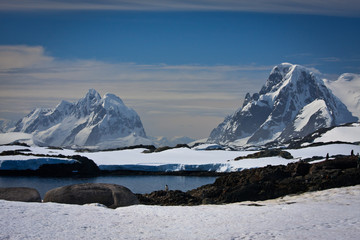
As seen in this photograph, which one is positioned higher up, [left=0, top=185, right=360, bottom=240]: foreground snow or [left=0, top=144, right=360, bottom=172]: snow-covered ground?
[left=0, top=144, right=360, bottom=172]: snow-covered ground

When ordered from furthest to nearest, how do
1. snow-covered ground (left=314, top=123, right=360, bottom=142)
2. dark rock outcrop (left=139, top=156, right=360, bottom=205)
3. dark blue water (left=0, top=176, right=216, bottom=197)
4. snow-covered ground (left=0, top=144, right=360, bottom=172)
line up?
snow-covered ground (left=314, top=123, right=360, bottom=142) < snow-covered ground (left=0, top=144, right=360, bottom=172) < dark blue water (left=0, top=176, right=216, bottom=197) < dark rock outcrop (left=139, top=156, right=360, bottom=205)

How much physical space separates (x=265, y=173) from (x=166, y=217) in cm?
1834

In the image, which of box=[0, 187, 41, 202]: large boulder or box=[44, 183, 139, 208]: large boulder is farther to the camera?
box=[44, 183, 139, 208]: large boulder

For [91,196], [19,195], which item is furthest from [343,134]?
[19,195]

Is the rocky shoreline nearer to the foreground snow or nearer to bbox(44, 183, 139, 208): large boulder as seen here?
bbox(44, 183, 139, 208): large boulder

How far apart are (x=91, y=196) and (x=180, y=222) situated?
6.80 m

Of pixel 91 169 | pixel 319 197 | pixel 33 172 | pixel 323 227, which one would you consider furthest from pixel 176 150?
pixel 323 227

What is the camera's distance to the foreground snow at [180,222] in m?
13.0

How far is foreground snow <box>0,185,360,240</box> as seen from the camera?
13047mm

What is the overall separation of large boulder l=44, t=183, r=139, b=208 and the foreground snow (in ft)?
9.60

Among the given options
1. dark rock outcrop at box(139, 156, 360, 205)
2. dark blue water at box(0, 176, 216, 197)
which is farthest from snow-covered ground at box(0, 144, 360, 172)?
dark rock outcrop at box(139, 156, 360, 205)

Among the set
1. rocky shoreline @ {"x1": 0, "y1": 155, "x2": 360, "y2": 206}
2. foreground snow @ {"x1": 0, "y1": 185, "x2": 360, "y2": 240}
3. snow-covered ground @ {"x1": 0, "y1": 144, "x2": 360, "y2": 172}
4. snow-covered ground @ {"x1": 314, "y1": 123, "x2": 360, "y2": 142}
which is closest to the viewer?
foreground snow @ {"x1": 0, "y1": 185, "x2": 360, "y2": 240}

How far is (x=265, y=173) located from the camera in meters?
33.1

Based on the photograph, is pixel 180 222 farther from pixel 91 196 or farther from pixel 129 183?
pixel 129 183
